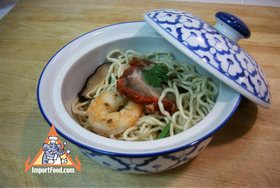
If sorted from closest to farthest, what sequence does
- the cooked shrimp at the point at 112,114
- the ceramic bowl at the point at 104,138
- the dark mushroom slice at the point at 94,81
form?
1. the ceramic bowl at the point at 104,138
2. the cooked shrimp at the point at 112,114
3. the dark mushroom slice at the point at 94,81

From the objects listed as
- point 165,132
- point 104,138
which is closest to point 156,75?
point 165,132

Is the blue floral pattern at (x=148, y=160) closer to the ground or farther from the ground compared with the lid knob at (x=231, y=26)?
closer to the ground

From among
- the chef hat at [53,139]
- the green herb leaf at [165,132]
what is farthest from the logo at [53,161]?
the green herb leaf at [165,132]

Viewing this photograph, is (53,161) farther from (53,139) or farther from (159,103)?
(159,103)

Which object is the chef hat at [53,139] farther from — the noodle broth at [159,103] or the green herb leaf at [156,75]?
the green herb leaf at [156,75]

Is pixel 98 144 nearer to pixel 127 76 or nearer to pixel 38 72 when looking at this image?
pixel 127 76

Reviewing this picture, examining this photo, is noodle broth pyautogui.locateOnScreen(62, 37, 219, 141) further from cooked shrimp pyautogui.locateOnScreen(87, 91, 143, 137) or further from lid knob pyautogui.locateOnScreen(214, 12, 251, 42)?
lid knob pyautogui.locateOnScreen(214, 12, 251, 42)

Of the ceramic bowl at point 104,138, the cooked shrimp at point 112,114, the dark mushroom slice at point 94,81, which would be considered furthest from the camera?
the dark mushroom slice at point 94,81

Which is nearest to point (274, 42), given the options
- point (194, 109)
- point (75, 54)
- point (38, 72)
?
point (194, 109)
